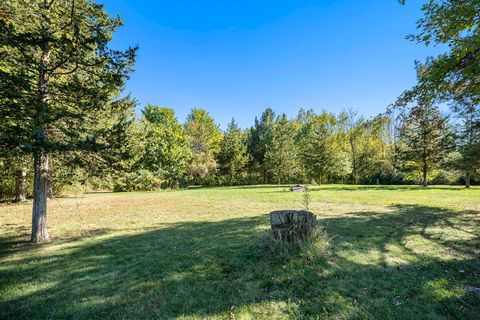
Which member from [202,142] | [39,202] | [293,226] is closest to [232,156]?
[202,142]

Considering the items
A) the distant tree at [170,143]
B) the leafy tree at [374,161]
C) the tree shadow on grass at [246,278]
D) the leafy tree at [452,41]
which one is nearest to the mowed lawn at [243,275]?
the tree shadow on grass at [246,278]

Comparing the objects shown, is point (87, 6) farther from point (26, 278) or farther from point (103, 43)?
point (26, 278)

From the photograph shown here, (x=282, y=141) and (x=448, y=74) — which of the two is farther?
(x=282, y=141)

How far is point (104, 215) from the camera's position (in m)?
11.4


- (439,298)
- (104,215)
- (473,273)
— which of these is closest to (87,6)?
(104,215)

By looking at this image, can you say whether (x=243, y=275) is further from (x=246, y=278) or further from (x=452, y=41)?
(x=452, y=41)

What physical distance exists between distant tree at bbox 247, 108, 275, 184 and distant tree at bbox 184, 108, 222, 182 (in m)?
6.54

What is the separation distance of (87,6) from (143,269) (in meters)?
7.83

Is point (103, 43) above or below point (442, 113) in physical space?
below

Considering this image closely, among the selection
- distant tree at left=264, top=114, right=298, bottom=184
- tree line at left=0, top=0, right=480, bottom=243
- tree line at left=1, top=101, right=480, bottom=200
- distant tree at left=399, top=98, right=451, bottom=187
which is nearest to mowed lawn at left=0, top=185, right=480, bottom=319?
tree line at left=0, top=0, right=480, bottom=243

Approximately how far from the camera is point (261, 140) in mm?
37250

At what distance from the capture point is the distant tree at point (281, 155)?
112ft

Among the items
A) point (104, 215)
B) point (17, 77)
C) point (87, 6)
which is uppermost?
point (87, 6)

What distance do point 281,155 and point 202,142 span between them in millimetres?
17597
